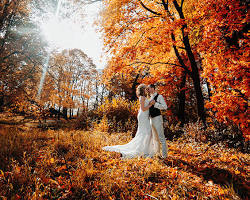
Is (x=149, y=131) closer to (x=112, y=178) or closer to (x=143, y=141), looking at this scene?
(x=143, y=141)

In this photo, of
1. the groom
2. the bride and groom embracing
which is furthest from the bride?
the groom

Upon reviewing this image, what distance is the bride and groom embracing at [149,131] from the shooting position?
414 cm

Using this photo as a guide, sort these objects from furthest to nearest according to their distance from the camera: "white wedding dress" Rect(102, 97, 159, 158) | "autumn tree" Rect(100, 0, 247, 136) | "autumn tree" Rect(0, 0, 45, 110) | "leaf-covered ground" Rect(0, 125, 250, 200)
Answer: "autumn tree" Rect(0, 0, 45, 110)
"autumn tree" Rect(100, 0, 247, 136)
"white wedding dress" Rect(102, 97, 159, 158)
"leaf-covered ground" Rect(0, 125, 250, 200)

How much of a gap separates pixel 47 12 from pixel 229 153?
12054 millimetres

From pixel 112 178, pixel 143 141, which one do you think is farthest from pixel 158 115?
pixel 112 178

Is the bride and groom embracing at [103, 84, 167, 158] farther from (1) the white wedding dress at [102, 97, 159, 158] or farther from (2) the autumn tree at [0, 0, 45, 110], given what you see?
(2) the autumn tree at [0, 0, 45, 110]

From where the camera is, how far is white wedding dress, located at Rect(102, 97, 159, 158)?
14.3ft

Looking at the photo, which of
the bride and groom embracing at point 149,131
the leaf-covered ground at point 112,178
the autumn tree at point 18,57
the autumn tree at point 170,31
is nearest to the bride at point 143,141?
the bride and groom embracing at point 149,131

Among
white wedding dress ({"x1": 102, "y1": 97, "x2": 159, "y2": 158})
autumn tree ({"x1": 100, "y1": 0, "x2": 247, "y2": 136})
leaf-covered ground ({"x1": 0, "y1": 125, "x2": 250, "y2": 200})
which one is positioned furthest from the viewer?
autumn tree ({"x1": 100, "y1": 0, "x2": 247, "y2": 136})

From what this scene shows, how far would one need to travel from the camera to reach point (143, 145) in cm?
450

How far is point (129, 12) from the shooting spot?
8078 millimetres

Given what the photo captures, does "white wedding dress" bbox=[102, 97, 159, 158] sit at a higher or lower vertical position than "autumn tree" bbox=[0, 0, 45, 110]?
lower

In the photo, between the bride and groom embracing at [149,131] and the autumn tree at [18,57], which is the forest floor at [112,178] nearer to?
the bride and groom embracing at [149,131]

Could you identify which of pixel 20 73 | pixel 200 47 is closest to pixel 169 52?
pixel 200 47
